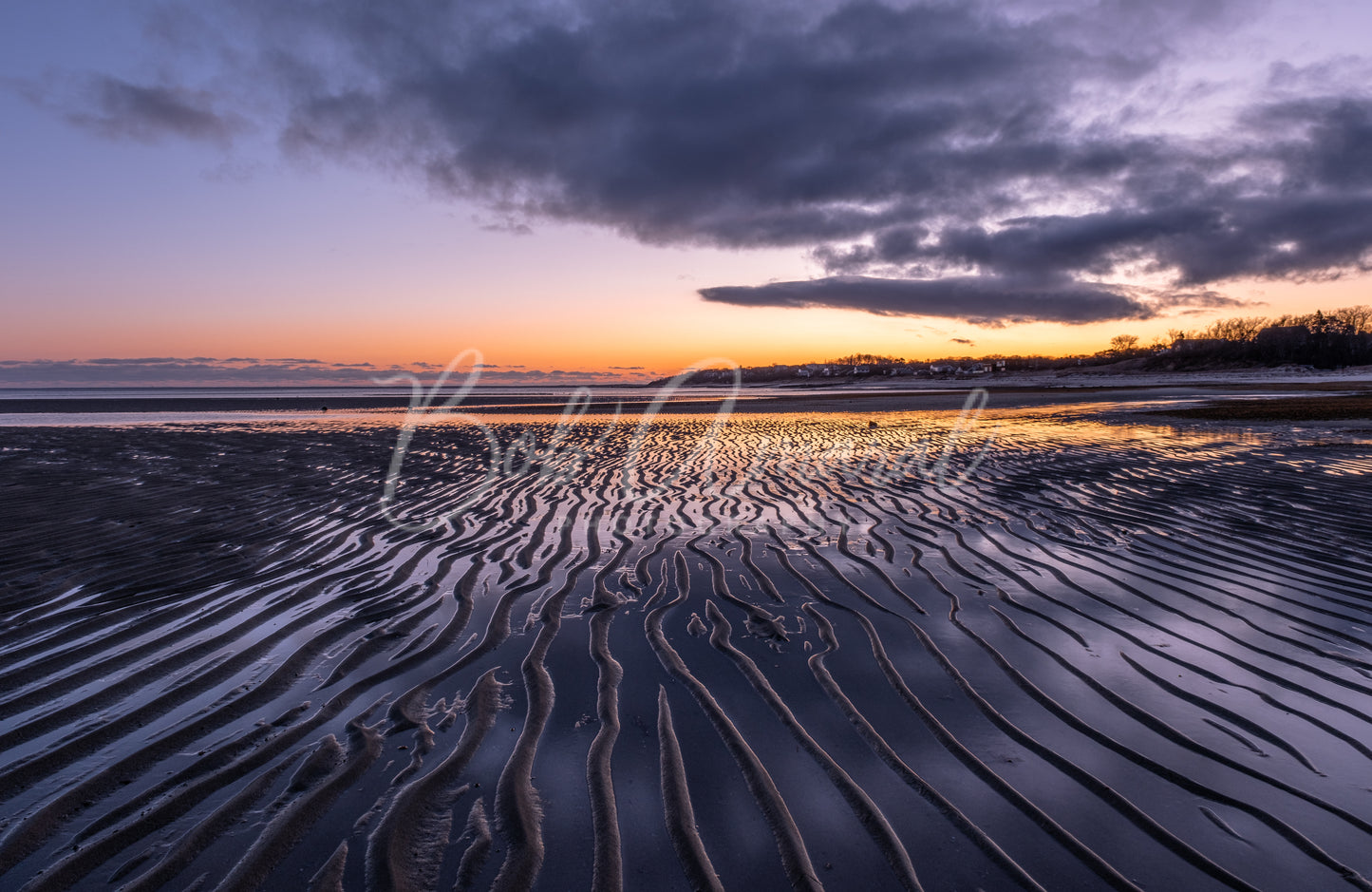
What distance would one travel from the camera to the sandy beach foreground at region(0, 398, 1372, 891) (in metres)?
2.45

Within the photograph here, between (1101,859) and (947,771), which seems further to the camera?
(947,771)

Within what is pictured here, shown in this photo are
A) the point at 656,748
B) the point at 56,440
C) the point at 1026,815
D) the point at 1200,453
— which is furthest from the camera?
the point at 56,440

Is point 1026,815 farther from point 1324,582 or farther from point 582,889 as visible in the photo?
point 1324,582

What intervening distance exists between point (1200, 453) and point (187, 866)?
57.0ft

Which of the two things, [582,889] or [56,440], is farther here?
[56,440]

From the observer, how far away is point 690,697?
3723 mm

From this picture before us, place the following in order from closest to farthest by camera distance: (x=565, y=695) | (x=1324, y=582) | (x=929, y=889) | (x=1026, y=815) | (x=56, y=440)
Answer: (x=929, y=889) → (x=1026, y=815) → (x=565, y=695) → (x=1324, y=582) → (x=56, y=440)

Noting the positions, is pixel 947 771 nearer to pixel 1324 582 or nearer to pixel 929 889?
pixel 929 889

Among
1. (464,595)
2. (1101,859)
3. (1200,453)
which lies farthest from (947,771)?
(1200,453)

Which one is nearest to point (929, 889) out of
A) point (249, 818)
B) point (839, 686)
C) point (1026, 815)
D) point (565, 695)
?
point (1026, 815)

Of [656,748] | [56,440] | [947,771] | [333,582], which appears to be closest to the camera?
[947,771]

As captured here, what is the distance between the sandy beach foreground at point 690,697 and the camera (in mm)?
2453

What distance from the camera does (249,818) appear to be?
2643mm

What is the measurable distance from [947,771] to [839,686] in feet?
2.96
